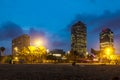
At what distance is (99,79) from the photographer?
3059 cm

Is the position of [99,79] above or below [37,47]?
below

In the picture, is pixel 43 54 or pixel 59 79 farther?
pixel 43 54

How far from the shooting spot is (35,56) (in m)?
184

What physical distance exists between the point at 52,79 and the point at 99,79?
461cm

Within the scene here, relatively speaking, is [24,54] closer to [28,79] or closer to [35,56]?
[35,56]

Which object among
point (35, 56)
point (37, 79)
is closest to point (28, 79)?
point (37, 79)

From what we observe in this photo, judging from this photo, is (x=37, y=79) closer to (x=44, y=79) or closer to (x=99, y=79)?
(x=44, y=79)

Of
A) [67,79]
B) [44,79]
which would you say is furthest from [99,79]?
[44,79]

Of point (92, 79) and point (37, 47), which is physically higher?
point (37, 47)

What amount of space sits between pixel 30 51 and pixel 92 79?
521ft

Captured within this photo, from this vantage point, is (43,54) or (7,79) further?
(43,54)

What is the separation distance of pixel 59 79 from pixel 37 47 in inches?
6333

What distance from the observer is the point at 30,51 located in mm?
187750

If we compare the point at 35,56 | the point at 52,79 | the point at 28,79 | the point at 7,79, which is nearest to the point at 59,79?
the point at 52,79
